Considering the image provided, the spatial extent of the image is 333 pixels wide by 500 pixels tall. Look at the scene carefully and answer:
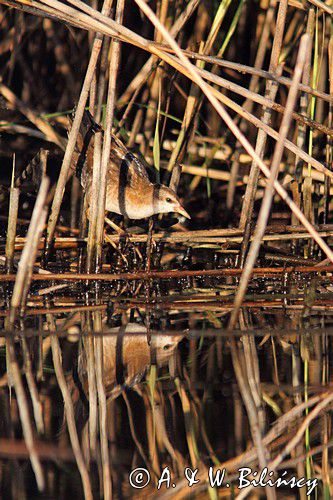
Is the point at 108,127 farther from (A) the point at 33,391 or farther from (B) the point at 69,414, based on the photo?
(B) the point at 69,414

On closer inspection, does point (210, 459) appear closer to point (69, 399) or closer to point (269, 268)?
point (69, 399)

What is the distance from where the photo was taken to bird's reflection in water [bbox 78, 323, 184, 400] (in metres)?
3.92

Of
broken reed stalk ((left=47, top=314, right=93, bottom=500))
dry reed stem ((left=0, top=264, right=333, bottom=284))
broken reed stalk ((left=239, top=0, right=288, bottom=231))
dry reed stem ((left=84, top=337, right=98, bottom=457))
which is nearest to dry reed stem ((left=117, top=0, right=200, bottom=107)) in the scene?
broken reed stalk ((left=239, top=0, right=288, bottom=231))

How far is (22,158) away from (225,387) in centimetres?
446

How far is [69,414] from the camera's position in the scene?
353 cm

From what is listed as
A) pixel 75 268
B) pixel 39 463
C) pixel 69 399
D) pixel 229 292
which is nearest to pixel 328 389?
pixel 69 399

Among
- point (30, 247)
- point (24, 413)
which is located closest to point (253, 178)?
point (30, 247)

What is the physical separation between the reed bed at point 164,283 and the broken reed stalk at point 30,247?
0.04 ft

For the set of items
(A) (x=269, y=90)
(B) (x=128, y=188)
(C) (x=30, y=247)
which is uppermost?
(A) (x=269, y=90)

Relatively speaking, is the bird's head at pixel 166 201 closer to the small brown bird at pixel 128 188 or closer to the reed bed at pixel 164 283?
the small brown bird at pixel 128 188

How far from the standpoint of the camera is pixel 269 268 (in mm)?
5652

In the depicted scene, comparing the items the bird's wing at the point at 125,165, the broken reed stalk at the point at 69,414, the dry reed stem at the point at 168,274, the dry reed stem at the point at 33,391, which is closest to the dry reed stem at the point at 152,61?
the bird's wing at the point at 125,165

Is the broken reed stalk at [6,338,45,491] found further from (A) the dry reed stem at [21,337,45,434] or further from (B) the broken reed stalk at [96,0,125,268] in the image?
(B) the broken reed stalk at [96,0,125,268]

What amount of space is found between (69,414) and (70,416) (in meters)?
0.01
